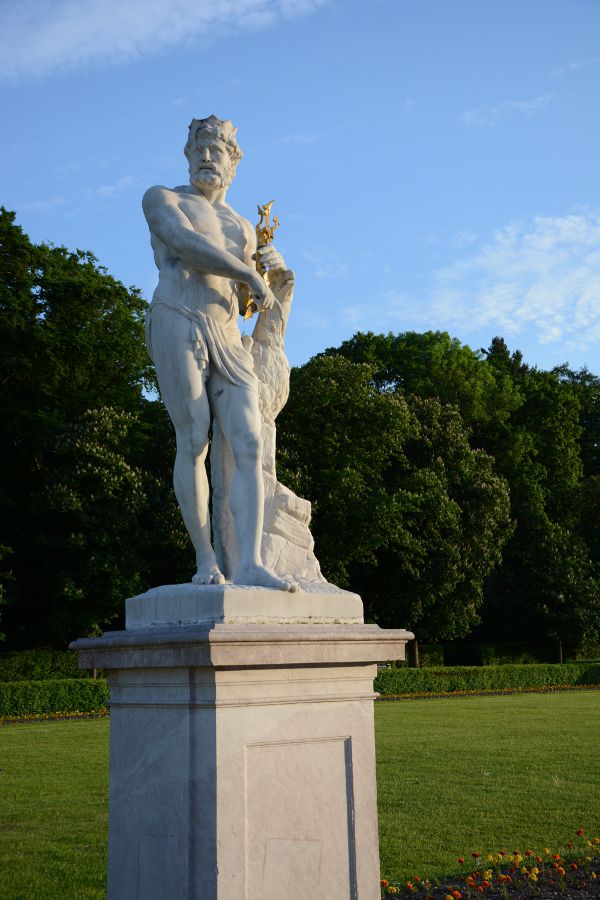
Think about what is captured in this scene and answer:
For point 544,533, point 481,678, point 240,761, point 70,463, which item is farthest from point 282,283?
point 544,533

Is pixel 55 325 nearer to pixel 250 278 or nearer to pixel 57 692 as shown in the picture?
pixel 57 692

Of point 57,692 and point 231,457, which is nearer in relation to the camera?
point 231,457

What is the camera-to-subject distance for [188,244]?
569cm

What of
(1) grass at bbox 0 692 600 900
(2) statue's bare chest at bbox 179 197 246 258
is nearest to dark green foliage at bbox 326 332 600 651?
(1) grass at bbox 0 692 600 900

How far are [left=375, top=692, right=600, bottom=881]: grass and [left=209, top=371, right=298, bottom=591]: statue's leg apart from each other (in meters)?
3.63

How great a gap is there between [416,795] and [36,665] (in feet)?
53.6

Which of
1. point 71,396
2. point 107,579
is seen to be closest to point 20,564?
point 107,579

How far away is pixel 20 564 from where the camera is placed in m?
25.3

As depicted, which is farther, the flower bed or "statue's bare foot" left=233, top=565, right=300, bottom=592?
the flower bed

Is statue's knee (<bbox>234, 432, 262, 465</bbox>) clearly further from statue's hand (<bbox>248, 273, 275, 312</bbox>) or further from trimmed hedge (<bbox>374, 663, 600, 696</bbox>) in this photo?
trimmed hedge (<bbox>374, 663, 600, 696</bbox>)

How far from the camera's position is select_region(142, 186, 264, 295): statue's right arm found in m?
5.70

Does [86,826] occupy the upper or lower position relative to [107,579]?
lower

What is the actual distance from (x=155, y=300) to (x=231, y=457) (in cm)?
103

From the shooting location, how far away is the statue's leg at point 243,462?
5672 mm
